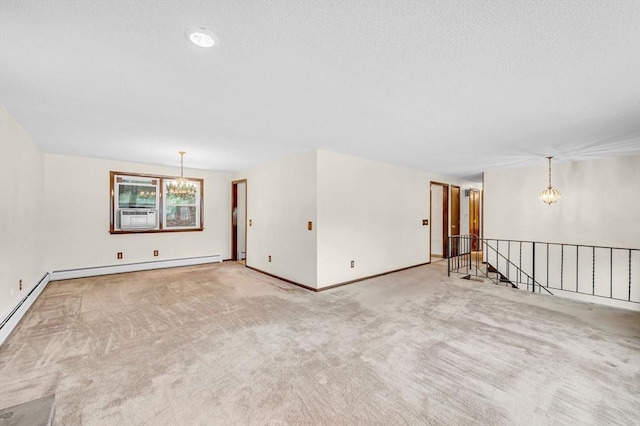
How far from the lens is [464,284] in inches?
197

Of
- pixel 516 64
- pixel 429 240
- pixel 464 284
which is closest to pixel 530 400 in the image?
pixel 516 64

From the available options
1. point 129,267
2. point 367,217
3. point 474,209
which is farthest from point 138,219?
point 474,209

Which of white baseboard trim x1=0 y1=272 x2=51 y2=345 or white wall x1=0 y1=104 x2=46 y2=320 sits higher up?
white wall x1=0 y1=104 x2=46 y2=320

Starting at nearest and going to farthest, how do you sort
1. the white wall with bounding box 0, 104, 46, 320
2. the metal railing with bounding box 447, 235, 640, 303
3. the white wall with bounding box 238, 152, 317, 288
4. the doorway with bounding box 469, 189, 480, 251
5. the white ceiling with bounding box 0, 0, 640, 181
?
the white ceiling with bounding box 0, 0, 640, 181
the white wall with bounding box 0, 104, 46, 320
the white wall with bounding box 238, 152, 317, 288
the metal railing with bounding box 447, 235, 640, 303
the doorway with bounding box 469, 189, 480, 251

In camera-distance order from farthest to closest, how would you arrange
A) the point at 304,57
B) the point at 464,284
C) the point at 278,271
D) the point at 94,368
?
the point at 278,271
the point at 464,284
the point at 94,368
the point at 304,57

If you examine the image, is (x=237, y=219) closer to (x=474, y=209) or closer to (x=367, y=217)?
(x=367, y=217)

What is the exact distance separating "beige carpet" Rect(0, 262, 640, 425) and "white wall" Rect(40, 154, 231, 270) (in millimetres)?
1402

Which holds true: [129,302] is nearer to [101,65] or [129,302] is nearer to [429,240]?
[101,65]

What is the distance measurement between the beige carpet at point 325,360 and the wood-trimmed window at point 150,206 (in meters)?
2.04

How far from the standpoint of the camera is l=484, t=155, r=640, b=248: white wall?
4965mm

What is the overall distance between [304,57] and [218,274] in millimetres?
5028

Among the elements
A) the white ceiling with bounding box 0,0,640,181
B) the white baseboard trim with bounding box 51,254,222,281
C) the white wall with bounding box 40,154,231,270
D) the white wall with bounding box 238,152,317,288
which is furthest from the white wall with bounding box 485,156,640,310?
the white wall with bounding box 40,154,231,270

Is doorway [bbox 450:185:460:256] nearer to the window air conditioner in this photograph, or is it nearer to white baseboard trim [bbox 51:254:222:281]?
white baseboard trim [bbox 51:254:222:281]

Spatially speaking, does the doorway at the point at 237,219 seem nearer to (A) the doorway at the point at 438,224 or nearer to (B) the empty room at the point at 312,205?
(B) the empty room at the point at 312,205
